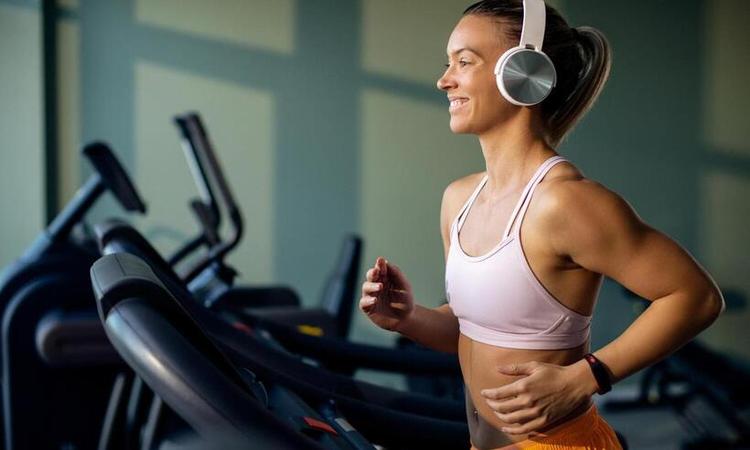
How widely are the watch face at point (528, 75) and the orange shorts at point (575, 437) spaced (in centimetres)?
38

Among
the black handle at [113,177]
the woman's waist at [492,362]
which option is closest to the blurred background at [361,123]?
the black handle at [113,177]

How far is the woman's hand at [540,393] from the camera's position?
99cm

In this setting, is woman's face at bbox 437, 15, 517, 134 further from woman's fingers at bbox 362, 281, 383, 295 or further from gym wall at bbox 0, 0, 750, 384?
gym wall at bbox 0, 0, 750, 384

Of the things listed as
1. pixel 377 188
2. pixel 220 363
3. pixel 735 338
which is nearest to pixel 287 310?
pixel 377 188

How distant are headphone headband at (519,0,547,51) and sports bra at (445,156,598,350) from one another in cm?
14

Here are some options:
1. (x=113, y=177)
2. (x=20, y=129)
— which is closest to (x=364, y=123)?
(x=20, y=129)

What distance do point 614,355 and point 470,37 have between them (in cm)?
42

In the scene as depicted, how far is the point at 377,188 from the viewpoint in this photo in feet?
14.8

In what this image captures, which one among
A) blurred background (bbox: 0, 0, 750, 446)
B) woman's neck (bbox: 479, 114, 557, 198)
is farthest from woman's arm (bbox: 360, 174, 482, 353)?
blurred background (bbox: 0, 0, 750, 446)

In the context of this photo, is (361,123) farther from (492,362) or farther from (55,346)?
(492,362)

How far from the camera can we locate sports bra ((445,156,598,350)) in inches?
42.8

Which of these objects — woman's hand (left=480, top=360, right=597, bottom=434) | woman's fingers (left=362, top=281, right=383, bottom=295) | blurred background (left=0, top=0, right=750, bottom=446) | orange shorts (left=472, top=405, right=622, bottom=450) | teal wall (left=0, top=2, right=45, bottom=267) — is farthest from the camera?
blurred background (left=0, top=0, right=750, bottom=446)

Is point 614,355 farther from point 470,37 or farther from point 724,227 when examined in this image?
point 724,227

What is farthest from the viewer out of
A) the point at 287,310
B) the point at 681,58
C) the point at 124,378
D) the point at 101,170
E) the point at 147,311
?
the point at 681,58
